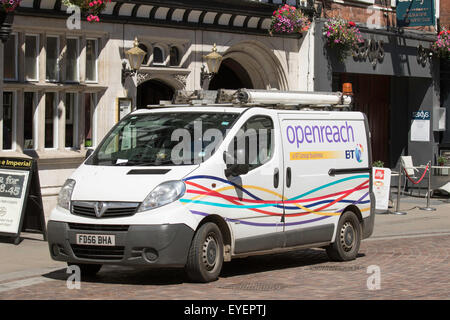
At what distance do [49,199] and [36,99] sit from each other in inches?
67.9

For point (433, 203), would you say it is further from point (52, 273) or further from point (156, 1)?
point (52, 273)

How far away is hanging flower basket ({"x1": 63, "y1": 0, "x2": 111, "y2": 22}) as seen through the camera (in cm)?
1633

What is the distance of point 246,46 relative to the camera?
21.2m

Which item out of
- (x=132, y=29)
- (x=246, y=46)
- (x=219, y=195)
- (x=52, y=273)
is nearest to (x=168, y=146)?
(x=219, y=195)

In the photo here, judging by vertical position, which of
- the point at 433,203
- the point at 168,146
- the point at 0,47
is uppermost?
the point at 0,47

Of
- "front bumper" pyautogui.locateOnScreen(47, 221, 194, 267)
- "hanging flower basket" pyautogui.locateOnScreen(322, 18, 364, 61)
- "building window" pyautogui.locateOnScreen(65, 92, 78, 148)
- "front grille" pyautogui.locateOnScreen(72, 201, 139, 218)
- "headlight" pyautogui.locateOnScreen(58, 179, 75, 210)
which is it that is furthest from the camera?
"hanging flower basket" pyautogui.locateOnScreen(322, 18, 364, 61)

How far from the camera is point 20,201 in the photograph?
1445 cm

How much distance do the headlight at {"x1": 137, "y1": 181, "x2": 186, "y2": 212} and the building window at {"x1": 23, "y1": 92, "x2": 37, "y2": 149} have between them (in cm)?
718

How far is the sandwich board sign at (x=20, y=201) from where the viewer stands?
14.4m

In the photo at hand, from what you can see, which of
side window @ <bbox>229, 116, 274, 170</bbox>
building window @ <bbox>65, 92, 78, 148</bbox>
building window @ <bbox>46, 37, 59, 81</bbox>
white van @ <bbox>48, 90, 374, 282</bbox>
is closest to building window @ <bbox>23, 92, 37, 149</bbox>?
building window @ <bbox>46, 37, 59, 81</bbox>

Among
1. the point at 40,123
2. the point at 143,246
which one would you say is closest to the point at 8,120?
the point at 40,123

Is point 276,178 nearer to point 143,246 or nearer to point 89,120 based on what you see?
point 143,246

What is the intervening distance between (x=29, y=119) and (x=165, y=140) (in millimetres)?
6451

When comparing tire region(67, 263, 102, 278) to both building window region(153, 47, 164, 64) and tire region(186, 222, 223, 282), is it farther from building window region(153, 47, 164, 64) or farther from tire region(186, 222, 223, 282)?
building window region(153, 47, 164, 64)
